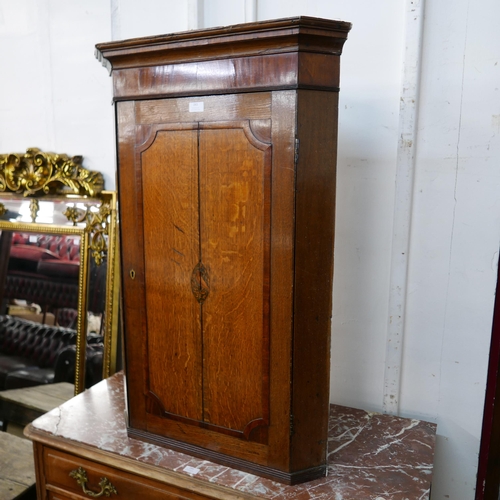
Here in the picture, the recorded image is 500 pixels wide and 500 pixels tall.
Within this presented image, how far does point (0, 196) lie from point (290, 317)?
71.9 inches

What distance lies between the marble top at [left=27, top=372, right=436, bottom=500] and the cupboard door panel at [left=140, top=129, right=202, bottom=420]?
15 cm

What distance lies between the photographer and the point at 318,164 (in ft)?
4.17

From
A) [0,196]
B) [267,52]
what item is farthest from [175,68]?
[0,196]

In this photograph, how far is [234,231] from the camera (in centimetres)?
135

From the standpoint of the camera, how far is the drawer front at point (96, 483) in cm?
146

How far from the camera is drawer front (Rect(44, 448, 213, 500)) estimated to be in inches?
57.5

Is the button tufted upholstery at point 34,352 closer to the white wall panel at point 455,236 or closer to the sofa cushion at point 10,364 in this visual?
the sofa cushion at point 10,364

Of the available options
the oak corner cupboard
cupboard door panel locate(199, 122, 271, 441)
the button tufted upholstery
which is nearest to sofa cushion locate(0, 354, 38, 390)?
the button tufted upholstery

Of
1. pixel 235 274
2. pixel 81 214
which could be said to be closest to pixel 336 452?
pixel 235 274

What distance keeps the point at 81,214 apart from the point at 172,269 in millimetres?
982

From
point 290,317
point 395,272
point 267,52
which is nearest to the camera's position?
point 267,52

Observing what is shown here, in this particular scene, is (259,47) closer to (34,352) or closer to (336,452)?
(336,452)

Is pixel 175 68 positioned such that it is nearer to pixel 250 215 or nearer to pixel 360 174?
pixel 250 215

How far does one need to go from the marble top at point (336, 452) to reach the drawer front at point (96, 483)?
0.21ft
